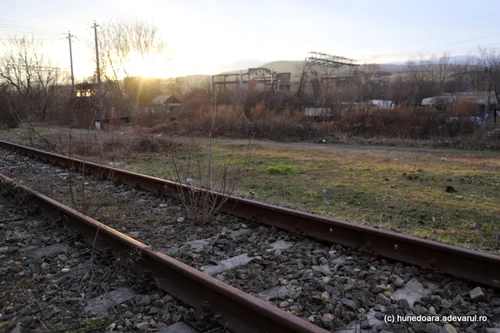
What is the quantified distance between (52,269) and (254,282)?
2119mm

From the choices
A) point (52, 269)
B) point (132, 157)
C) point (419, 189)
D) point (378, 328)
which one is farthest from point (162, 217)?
point (132, 157)

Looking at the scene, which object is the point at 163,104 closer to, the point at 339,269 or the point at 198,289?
the point at 339,269

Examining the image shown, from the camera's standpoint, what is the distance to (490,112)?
24.1m

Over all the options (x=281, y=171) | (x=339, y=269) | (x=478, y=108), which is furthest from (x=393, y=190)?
(x=478, y=108)

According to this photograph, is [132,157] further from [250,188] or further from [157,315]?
[157,315]

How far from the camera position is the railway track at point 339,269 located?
3.25m

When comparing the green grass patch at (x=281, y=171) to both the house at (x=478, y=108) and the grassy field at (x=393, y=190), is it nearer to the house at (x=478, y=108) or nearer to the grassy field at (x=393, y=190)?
the grassy field at (x=393, y=190)

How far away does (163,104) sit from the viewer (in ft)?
138

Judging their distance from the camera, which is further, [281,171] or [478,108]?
[478,108]

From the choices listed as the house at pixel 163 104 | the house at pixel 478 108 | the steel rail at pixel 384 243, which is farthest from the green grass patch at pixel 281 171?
the house at pixel 163 104

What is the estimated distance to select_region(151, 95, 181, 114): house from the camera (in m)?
38.8

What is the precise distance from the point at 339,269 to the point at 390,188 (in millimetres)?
4890

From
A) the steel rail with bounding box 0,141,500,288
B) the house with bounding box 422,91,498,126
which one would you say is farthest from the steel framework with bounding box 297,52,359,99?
the steel rail with bounding box 0,141,500,288

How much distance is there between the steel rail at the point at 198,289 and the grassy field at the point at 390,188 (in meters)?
2.50
